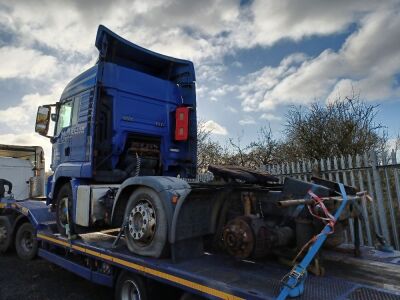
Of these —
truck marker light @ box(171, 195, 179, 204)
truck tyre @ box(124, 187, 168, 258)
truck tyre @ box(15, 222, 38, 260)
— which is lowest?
truck tyre @ box(15, 222, 38, 260)

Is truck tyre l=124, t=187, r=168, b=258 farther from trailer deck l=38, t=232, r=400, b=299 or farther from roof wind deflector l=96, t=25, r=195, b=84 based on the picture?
roof wind deflector l=96, t=25, r=195, b=84

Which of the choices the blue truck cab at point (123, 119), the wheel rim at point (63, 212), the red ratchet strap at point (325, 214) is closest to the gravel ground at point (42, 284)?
the wheel rim at point (63, 212)

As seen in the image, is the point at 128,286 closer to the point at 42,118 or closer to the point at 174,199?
the point at 174,199

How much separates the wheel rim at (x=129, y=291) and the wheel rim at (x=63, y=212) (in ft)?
7.36

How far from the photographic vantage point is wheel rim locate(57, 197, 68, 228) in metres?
5.80

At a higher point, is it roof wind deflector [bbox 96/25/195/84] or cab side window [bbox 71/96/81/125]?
roof wind deflector [bbox 96/25/195/84]

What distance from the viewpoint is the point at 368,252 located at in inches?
153

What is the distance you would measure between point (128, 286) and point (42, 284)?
2745 millimetres

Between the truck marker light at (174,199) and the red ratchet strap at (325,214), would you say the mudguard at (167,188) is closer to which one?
the truck marker light at (174,199)

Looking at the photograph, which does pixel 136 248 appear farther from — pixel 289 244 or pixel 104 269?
pixel 289 244

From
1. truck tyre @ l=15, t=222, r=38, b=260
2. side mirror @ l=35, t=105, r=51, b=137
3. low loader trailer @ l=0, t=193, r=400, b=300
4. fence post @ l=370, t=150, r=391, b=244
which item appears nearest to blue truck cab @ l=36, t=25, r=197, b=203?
side mirror @ l=35, t=105, r=51, b=137

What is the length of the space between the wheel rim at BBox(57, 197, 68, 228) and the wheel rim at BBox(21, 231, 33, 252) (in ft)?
6.13

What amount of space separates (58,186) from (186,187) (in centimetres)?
365

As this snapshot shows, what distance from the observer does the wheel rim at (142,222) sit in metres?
3.83
